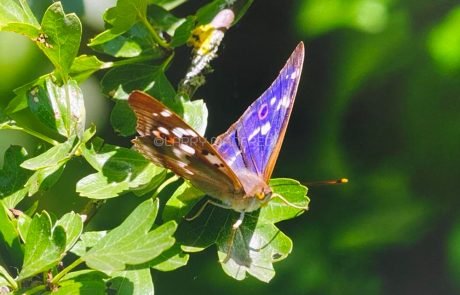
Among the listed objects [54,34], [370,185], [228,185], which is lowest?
[370,185]

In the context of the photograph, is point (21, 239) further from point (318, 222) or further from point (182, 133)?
point (318, 222)

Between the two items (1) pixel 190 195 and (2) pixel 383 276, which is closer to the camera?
(1) pixel 190 195

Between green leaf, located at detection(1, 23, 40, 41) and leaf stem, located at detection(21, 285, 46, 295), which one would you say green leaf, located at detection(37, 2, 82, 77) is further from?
leaf stem, located at detection(21, 285, 46, 295)

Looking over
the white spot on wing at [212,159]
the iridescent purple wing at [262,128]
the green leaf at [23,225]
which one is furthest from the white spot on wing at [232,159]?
the green leaf at [23,225]

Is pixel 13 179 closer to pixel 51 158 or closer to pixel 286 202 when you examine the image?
pixel 51 158

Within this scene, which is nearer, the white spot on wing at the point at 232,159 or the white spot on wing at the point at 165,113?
the white spot on wing at the point at 165,113

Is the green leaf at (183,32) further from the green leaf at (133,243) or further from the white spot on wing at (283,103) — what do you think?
the green leaf at (133,243)

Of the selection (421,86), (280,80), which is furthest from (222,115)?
(421,86)
